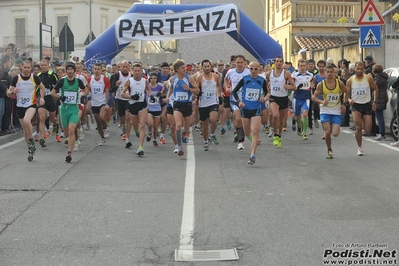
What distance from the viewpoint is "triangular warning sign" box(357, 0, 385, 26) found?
1958 centimetres

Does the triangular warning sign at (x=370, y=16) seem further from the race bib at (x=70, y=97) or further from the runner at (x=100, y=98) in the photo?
the race bib at (x=70, y=97)

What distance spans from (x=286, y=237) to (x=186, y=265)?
1.36 m

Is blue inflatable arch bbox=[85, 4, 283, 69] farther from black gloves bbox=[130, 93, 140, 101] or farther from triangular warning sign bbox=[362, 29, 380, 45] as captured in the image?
black gloves bbox=[130, 93, 140, 101]

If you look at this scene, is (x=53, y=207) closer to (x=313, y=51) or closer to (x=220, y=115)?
(x=220, y=115)

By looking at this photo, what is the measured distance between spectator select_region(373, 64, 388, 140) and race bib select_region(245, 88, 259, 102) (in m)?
4.20

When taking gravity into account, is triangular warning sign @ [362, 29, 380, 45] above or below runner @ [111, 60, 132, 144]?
above

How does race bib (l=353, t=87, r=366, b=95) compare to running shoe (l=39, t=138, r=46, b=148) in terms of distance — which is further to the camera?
running shoe (l=39, t=138, r=46, b=148)

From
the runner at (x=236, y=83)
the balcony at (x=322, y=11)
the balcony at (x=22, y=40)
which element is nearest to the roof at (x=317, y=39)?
the balcony at (x=322, y=11)

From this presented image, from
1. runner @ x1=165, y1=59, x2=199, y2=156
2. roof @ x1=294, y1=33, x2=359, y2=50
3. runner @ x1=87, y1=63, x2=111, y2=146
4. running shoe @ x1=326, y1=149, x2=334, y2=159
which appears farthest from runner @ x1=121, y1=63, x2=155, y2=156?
roof @ x1=294, y1=33, x2=359, y2=50

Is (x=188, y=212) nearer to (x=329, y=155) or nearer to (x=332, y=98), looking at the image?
(x=329, y=155)

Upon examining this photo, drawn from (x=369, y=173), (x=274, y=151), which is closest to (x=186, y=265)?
(x=369, y=173)

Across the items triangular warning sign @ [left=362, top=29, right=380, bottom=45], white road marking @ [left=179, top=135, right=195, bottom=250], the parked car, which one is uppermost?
triangular warning sign @ [left=362, top=29, right=380, bottom=45]

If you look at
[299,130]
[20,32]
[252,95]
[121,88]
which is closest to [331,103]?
[252,95]

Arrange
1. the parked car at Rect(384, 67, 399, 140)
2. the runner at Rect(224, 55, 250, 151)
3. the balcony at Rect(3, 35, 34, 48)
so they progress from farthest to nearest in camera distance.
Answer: the balcony at Rect(3, 35, 34, 48) < the parked car at Rect(384, 67, 399, 140) < the runner at Rect(224, 55, 250, 151)
